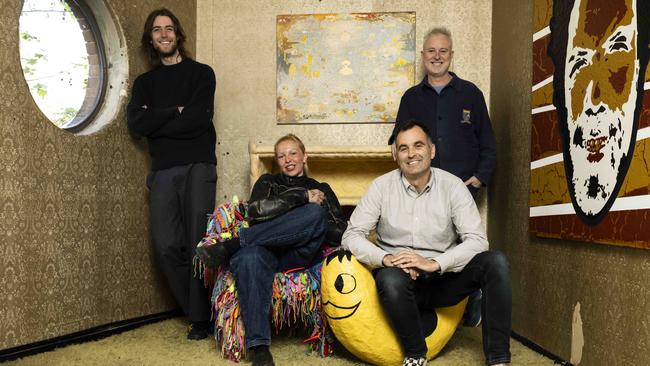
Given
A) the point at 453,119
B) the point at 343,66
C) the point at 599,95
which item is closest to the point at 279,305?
the point at 453,119

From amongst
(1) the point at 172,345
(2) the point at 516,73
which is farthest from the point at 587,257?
(1) the point at 172,345

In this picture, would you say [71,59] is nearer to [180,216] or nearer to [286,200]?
[180,216]

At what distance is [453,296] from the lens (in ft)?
7.26

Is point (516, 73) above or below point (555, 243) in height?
above

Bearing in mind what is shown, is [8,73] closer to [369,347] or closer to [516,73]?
[369,347]

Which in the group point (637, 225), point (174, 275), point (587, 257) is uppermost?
point (637, 225)

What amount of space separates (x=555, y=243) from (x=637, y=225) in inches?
24.6

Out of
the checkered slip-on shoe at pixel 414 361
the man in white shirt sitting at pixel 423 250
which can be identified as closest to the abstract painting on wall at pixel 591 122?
the man in white shirt sitting at pixel 423 250

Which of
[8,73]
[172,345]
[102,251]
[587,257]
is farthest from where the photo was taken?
[102,251]

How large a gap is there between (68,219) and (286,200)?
1003 millimetres

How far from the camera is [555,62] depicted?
2.37 metres

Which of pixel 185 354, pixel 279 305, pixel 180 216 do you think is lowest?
pixel 185 354

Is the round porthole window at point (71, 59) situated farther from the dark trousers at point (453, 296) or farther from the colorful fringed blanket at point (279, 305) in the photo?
the dark trousers at point (453, 296)

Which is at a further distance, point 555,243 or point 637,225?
point 555,243
